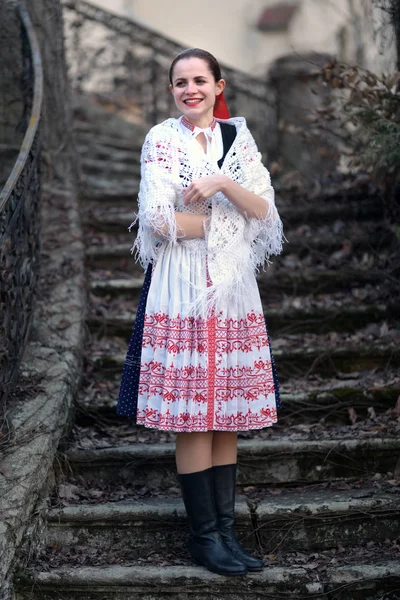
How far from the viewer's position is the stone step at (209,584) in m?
2.85

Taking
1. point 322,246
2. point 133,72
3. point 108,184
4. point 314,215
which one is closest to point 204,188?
point 322,246

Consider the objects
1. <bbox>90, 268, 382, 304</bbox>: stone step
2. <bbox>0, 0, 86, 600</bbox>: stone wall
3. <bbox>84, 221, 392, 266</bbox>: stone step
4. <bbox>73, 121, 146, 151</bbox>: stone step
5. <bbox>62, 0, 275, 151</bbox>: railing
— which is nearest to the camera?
<bbox>0, 0, 86, 600</bbox>: stone wall

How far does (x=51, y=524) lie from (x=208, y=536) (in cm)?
69

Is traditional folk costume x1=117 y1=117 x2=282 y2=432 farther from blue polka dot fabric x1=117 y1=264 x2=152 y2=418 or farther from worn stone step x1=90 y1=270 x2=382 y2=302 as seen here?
worn stone step x1=90 y1=270 x2=382 y2=302

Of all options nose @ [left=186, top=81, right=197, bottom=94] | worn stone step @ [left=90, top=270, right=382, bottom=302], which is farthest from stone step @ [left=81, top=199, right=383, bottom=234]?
nose @ [left=186, top=81, right=197, bottom=94]

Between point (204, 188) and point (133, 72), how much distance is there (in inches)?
281

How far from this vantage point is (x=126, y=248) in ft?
16.7

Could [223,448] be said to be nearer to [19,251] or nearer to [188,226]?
[188,226]

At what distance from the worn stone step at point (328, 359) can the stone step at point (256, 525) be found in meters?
1.04

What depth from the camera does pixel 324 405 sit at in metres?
3.84

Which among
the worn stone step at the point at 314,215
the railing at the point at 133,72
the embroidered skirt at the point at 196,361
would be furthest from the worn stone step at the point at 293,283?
the railing at the point at 133,72

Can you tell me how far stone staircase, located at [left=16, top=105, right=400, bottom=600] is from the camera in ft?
9.50

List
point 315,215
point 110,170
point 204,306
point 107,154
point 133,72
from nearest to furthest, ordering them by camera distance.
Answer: point 204,306
point 315,215
point 110,170
point 107,154
point 133,72

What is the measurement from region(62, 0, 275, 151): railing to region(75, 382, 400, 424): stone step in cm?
490
